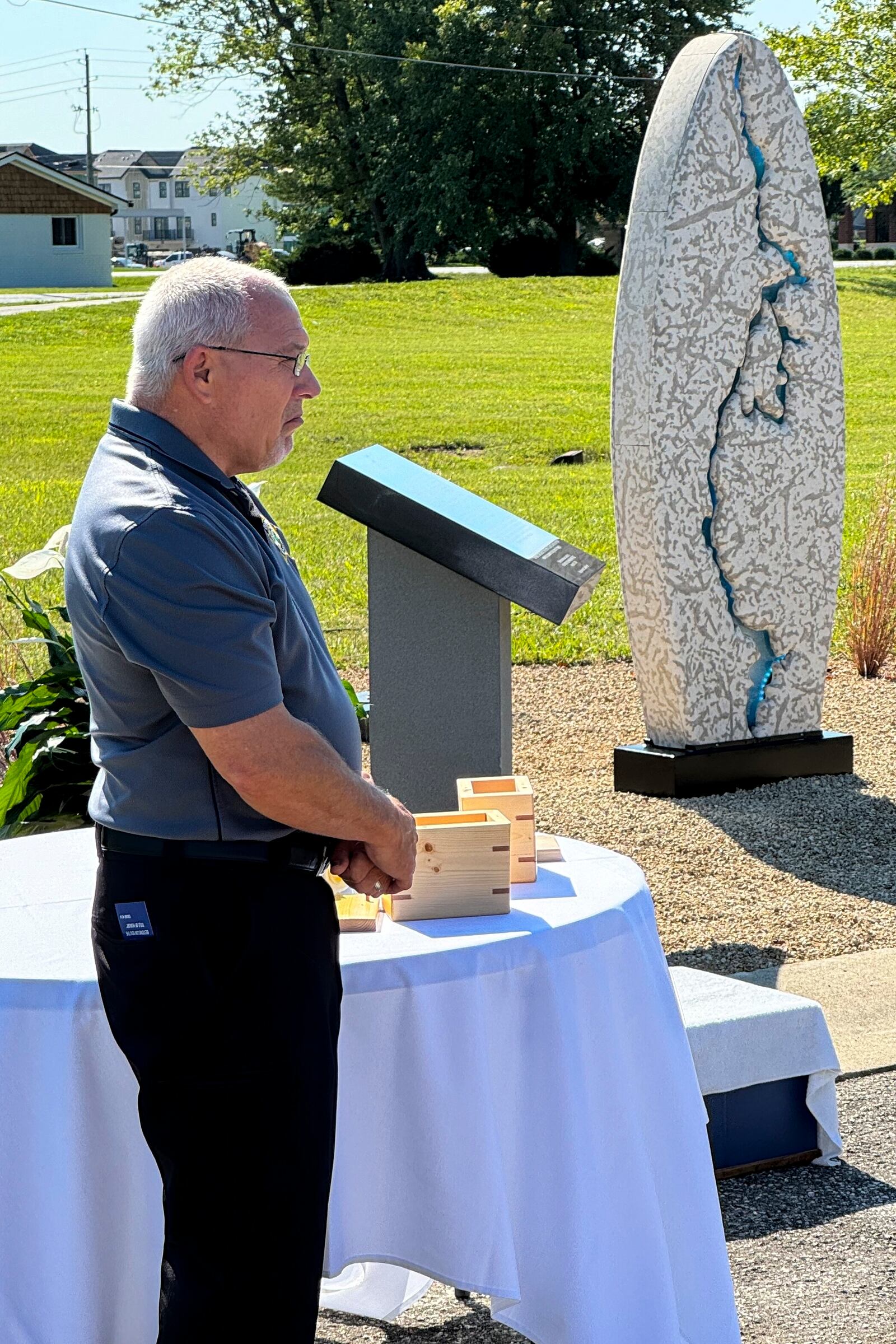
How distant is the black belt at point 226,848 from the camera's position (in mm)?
2336

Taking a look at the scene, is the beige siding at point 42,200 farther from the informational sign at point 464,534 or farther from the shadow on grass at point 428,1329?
the shadow on grass at point 428,1329

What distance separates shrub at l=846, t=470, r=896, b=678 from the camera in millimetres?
8805

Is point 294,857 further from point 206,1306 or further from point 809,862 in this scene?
A: point 809,862

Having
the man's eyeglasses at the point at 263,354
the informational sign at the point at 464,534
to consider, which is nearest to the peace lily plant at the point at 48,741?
the informational sign at the point at 464,534

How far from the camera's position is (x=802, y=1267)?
11.5 feet

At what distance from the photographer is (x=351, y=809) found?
239 centimetres

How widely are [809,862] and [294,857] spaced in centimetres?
419

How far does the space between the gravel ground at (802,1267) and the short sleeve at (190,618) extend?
1457 mm

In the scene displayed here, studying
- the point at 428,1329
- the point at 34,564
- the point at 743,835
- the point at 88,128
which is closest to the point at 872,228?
the point at 88,128

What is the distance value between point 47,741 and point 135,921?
3382mm

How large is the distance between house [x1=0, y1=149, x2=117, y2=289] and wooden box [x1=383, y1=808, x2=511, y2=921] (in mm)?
55370

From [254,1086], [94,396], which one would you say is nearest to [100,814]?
[254,1086]

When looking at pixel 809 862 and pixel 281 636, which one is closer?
pixel 281 636

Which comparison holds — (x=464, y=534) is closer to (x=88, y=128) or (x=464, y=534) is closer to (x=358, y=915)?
(x=358, y=915)
